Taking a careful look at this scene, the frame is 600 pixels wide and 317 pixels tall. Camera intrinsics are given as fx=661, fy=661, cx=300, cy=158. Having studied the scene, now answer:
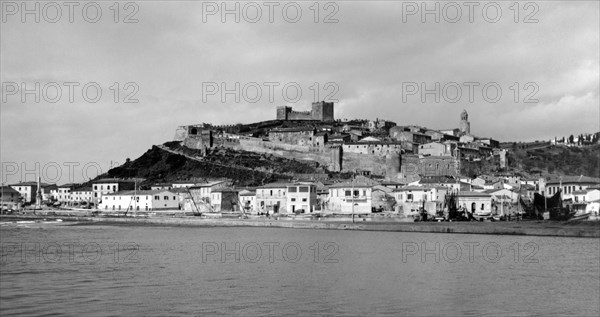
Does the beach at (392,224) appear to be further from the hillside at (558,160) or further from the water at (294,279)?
the hillside at (558,160)

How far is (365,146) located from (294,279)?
74.6m

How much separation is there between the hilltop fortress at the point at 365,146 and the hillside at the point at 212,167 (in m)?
2.40

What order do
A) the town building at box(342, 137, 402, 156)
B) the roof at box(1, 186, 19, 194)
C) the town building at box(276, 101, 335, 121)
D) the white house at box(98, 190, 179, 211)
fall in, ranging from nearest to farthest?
the white house at box(98, 190, 179, 211)
the town building at box(342, 137, 402, 156)
the roof at box(1, 186, 19, 194)
the town building at box(276, 101, 335, 121)

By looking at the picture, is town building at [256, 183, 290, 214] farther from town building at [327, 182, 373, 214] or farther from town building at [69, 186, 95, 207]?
town building at [69, 186, 95, 207]

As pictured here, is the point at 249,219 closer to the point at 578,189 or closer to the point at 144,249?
the point at 144,249

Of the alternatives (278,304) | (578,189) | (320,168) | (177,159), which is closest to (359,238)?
(278,304)

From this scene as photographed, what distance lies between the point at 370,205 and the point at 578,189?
86.0 ft

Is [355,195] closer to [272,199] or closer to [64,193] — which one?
[272,199]

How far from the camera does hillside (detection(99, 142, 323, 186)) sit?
92.1 meters

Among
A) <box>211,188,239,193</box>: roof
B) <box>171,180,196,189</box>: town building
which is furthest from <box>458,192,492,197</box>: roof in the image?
<box>171,180,196,189</box>: town building

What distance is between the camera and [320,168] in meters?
93.5

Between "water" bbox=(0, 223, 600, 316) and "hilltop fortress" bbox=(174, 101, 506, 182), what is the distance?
182 feet

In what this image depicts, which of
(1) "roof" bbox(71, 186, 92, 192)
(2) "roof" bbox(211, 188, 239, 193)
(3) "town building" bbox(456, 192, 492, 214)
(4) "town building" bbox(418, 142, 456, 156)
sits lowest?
(3) "town building" bbox(456, 192, 492, 214)

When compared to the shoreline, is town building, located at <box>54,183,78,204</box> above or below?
above
